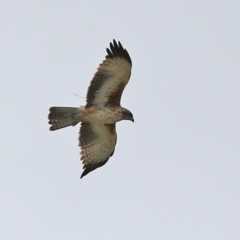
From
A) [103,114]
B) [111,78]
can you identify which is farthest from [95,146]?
[111,78]

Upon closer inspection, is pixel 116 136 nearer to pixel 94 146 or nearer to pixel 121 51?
pixel 94 146

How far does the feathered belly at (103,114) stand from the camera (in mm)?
20156

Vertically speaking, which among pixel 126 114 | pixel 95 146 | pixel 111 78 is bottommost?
pixel 95 146

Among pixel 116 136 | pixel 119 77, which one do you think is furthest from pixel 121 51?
pixel 116 136

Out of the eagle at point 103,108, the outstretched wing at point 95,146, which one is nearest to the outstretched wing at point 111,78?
the eagle at point 103,108

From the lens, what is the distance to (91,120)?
66.9 feet

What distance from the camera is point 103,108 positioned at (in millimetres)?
20188

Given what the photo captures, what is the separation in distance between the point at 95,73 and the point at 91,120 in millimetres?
973

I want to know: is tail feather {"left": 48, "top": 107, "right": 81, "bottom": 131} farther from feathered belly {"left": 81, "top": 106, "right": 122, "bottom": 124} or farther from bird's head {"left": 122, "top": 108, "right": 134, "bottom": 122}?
bird's head {"left": 122, "top": 108, "right": 134, "bottom": 122}

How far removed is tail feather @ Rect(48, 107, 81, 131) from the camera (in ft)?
66.3

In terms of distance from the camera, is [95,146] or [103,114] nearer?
[103,114]

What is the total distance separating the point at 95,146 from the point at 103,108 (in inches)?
44.6

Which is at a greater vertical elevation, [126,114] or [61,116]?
[61,116]

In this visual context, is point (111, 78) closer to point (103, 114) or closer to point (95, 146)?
point (103, 114)
